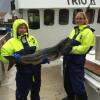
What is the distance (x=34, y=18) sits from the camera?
26.8ft

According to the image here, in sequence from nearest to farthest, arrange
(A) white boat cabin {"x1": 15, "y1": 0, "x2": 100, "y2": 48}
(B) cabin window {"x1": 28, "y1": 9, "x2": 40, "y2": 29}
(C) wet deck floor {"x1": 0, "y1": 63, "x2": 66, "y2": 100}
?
(C) wet deck floor {"x1": 0, "y1": 63, "x2": 66, "y2": 100} → (A) white boat cabin {"x1": 15, "y1": 0, "x2": 100, "y2": 48} → (B) cabin window {"x1": 28, "y1": 9, "x2": 40, "y2": 29}

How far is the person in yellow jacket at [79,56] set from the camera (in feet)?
14.2

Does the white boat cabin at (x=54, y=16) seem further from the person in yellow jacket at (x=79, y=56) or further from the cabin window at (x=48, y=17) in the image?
the person in yellow jacket at (x=79, y=56)

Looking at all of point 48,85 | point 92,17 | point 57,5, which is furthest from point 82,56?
point 92,17

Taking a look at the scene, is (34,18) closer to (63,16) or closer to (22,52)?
(63,16)

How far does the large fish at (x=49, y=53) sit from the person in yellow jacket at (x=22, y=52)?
0.08 meters

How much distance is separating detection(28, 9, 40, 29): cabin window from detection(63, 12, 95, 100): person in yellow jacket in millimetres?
3668

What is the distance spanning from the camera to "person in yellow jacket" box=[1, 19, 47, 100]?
12.7 feet

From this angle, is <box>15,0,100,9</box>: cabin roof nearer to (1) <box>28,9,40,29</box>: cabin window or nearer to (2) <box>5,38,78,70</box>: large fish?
(1) <box>28,9,40,29</box>: cabin window

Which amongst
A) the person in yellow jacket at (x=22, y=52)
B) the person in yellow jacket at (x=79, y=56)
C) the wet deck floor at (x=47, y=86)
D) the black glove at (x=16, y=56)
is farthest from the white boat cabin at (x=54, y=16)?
the black glove at (x=16, y=56)

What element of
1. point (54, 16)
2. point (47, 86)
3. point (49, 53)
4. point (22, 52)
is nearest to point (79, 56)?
point (49, 53)

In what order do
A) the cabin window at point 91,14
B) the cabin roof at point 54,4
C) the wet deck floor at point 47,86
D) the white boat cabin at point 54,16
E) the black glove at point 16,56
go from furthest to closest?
the cabin window at point 91,14, the white boat cabin at point 54,16, the cabin roof at point 54,4, the wet deck floor at point 47,86, the black glove at point 16,56

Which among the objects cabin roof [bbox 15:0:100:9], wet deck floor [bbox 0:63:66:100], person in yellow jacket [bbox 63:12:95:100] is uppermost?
cabin roof [bbox 15:0:100:9]

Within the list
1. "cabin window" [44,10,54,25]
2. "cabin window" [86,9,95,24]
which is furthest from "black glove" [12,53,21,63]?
"cabin window" [86,9,95,24]
